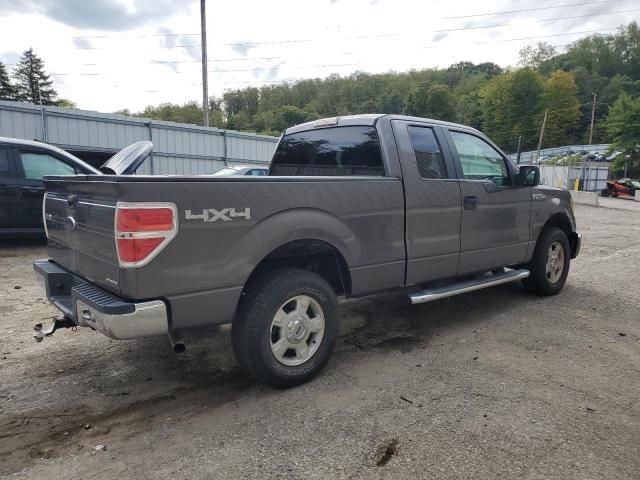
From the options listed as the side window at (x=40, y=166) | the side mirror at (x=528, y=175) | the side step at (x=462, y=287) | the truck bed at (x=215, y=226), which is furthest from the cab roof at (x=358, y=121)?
the side window at (x=40, y=166)

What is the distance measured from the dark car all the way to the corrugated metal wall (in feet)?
30.0

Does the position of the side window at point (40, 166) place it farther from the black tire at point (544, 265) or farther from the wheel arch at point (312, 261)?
the black tire at point (544, 265)

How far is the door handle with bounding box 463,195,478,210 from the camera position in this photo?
4.37 metres

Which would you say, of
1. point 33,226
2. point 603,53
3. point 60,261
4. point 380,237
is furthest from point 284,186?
point 603,53

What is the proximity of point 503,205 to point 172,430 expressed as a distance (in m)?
3.76

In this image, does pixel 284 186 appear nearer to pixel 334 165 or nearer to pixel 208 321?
pixel 208 321

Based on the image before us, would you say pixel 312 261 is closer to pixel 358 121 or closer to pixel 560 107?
pixel 358 121

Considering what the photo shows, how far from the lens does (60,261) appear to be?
11.7 ft

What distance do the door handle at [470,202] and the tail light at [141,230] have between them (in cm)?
279

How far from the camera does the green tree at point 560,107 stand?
85.6m

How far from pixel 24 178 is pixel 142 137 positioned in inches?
468

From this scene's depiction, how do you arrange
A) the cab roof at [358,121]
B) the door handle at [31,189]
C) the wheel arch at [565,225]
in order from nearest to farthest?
the cab roof at [358,121]
the wheel arch at [565,225]
the door handle at [31,189]

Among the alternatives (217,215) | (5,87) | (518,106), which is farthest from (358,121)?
(518,106)

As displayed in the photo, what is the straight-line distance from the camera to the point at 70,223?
10.5 feet
